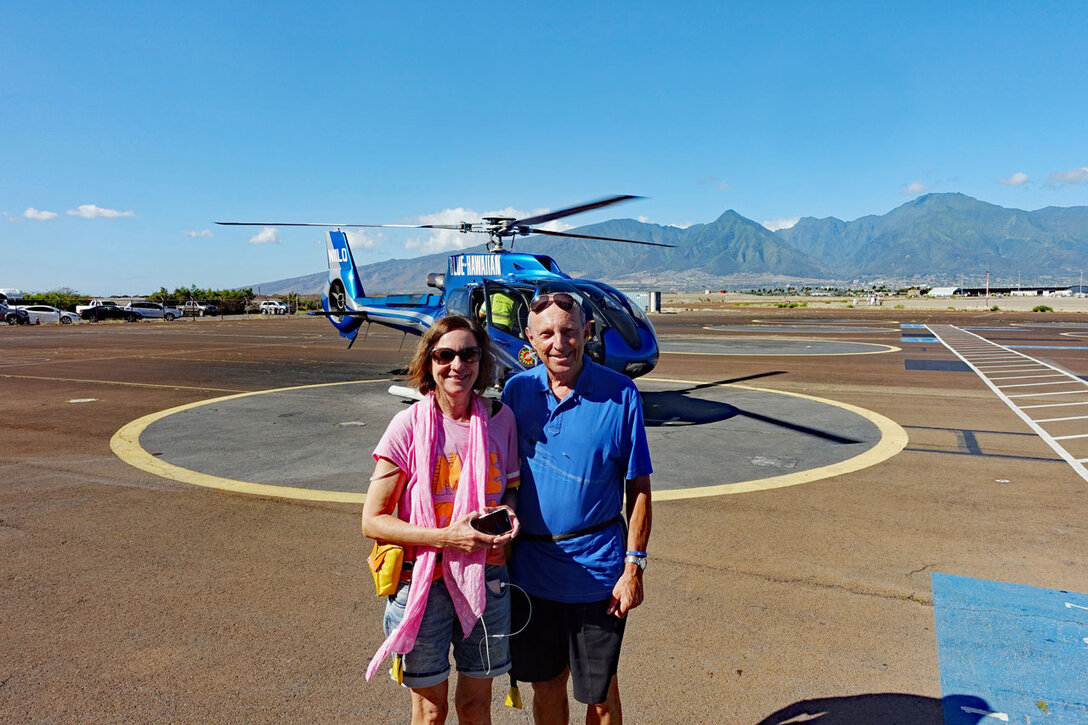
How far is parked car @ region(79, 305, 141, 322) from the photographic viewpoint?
53906 mm

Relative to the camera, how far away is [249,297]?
8619 cm

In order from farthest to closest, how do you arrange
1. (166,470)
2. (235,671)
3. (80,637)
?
(166,470), (80,637), (235,671)

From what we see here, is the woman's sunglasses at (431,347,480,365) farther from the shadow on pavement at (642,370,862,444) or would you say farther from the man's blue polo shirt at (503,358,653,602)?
the shadow on pavement at (642,370,862,444)

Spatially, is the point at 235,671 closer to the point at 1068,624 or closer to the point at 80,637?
the point at 80,637

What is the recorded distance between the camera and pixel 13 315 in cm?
4931

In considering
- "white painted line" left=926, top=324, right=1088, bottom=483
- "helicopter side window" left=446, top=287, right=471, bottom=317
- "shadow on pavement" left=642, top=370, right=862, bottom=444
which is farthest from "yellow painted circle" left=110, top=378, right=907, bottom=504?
"helicopter side window" left=446, top=287, right=471, bottom=317

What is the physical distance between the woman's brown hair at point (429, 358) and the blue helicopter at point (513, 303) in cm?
482

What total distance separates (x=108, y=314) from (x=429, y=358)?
63.3 m

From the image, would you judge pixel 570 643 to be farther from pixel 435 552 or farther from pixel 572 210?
pixel 572 210

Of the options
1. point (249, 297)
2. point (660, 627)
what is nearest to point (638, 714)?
point (660, 627)

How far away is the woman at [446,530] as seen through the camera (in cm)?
251

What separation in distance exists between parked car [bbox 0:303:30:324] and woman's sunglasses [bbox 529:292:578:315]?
196 feet

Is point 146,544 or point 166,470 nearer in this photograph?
point 146,544

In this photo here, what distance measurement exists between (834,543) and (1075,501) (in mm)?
2953
